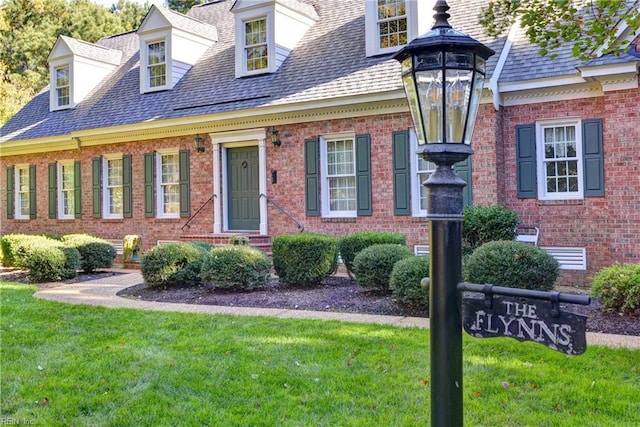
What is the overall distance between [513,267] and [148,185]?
10449 mm

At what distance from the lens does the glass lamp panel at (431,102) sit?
2.29 meters

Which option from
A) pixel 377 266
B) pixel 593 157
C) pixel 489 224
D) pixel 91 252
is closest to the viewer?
pixel 377 266

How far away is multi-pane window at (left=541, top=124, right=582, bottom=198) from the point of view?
978 centimetres

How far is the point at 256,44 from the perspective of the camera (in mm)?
13453

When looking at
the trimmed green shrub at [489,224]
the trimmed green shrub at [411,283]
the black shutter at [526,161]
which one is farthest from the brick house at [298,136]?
the trimmed green shrub at [411,283]

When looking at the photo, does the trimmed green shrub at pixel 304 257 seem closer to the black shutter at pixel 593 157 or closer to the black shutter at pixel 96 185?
the black shutter at pixel 593 157

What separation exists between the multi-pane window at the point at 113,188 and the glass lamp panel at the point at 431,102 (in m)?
14.3

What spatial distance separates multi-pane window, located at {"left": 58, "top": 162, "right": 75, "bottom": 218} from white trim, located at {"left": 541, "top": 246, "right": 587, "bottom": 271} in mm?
13467

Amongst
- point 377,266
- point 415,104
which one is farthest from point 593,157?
point 415,104

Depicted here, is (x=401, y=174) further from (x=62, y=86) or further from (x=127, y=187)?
(x=62, y=86)

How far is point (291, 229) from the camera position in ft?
40.1

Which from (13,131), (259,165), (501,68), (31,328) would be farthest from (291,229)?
(13,131)

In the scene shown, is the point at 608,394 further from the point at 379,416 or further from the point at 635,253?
the point at 635,253

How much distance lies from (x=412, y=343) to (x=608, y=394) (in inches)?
69.5
